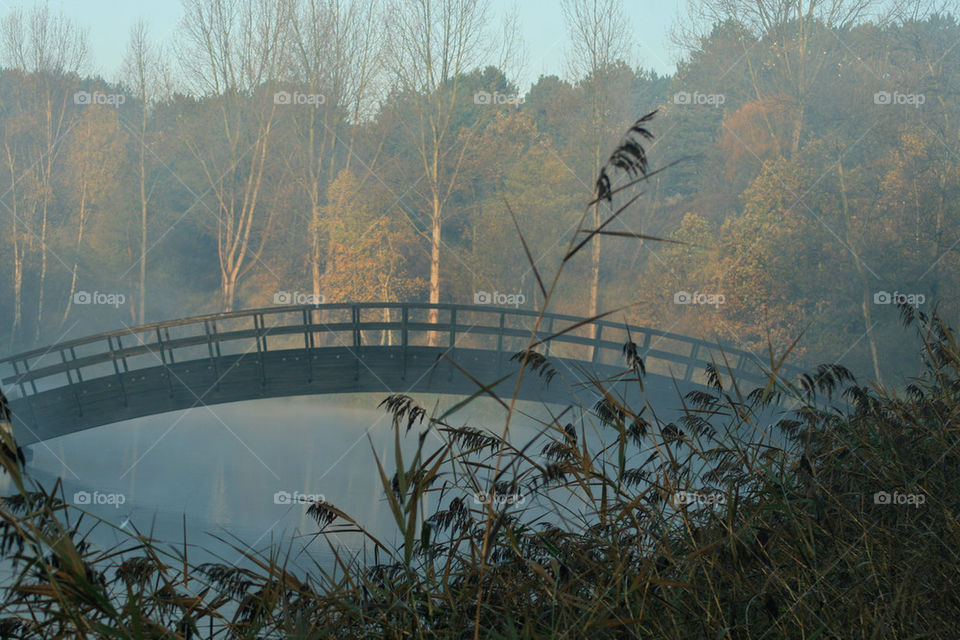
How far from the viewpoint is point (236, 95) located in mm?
21344

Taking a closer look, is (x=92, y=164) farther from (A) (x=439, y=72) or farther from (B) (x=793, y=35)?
(B) (x=793, y=35)

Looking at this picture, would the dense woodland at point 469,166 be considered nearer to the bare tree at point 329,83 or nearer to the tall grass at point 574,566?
the bare tree at point 329,83

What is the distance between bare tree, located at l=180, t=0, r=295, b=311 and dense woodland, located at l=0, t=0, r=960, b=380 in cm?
7

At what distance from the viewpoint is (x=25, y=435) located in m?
10.7

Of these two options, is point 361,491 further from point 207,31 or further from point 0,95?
point 0,95

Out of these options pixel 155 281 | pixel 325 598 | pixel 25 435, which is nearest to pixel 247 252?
pixel 155 281

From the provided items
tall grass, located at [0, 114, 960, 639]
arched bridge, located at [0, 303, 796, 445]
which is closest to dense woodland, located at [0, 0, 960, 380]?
arched bridge, located at [0, 303, 796, 445]

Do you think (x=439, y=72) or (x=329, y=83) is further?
(x=329, y=83)

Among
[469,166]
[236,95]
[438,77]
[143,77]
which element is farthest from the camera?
[143,77]

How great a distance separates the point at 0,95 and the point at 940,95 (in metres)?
25.1

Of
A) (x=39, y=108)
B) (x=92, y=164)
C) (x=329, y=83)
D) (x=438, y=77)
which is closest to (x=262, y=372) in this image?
(x=438, y=77)

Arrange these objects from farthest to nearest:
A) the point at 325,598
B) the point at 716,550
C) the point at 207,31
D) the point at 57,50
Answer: the point at 57,50 → the point at 207,31 → the point at 716,550 → the point at 325,598

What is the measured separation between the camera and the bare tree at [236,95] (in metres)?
21.0

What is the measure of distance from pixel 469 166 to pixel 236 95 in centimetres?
714
